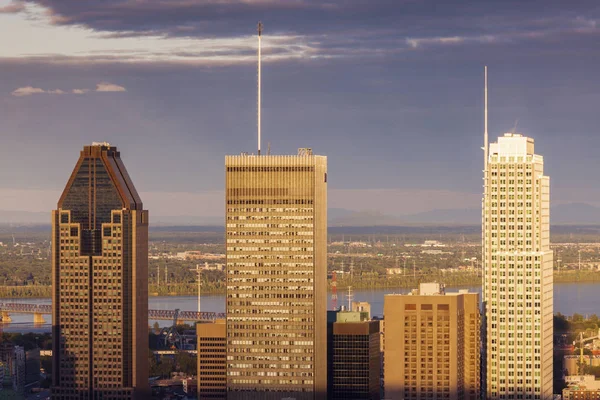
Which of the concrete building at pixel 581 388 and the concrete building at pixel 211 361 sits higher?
the concrete building at pixel 211 361

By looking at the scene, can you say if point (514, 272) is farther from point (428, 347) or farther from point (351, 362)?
point (351, 362)

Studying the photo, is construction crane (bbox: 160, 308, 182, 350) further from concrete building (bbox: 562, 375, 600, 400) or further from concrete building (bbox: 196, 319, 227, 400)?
concrete building (bbox: 196, 319, 227, 400)

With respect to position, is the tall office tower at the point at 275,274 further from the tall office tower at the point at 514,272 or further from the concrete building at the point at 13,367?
the concrete building at the point at 13,367

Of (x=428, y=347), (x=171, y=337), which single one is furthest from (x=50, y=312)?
(x=428, y=347)

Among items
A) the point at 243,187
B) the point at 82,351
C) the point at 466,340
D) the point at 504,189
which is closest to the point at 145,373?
the point at 82,351

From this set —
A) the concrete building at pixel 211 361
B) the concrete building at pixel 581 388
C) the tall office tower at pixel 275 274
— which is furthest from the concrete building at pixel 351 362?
the concrete building at pixel 581 388

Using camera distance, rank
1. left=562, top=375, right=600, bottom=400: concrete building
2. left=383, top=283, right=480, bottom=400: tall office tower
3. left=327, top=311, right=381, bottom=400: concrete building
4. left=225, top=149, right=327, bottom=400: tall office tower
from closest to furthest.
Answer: left=383, top=283, right=480, bottom=400: tall office tower
left=225, top=149, right=327, bottom=400: tall office tower
left=327, top=311, right=381, bottom=400: concrete building
left=562, top=375, right=600, bottom=400: concrete building

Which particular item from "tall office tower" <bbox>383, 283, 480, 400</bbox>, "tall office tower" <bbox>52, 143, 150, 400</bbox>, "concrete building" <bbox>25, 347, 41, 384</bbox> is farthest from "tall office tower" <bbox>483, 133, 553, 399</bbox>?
"concrete building" <bbox>25, 347, 41, 384</bbox>
